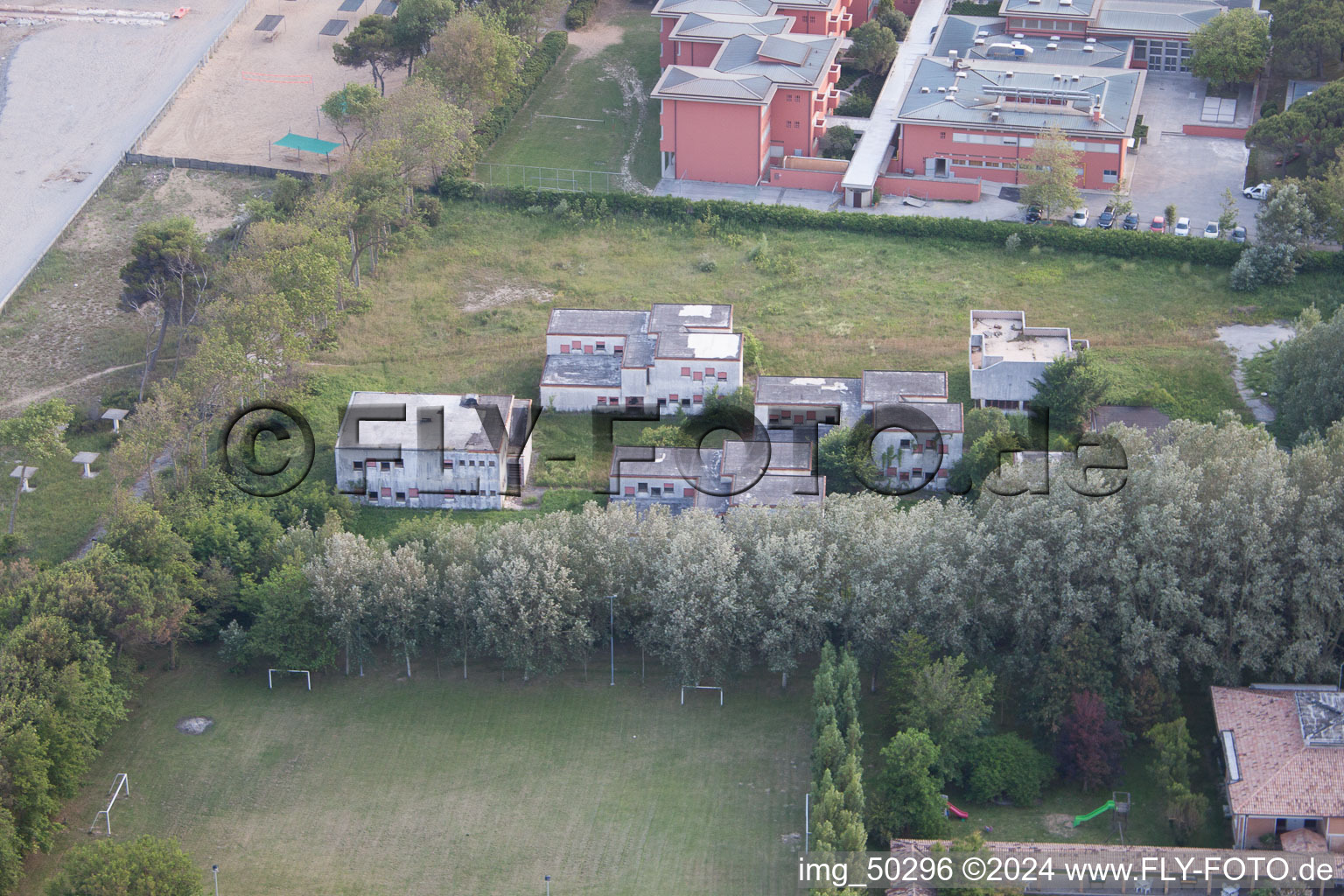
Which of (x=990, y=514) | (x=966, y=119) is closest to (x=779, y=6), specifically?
(x=966, y=119)

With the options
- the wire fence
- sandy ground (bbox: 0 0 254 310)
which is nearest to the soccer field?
sandy ground (bbox: 0 0 254 310)

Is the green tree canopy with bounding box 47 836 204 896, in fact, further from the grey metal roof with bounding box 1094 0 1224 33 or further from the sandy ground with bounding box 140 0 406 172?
the grey metal roof with bounding box 1094 0 1224 33

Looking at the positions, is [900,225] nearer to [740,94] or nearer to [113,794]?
[740,94]

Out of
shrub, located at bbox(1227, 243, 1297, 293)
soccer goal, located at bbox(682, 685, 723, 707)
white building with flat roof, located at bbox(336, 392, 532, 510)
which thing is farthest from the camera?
shrub, located at bbox(1227, 243, 1297, 293)

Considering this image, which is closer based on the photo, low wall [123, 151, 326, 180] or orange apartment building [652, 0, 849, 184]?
orange apartment building [652, 0, 849, 184]

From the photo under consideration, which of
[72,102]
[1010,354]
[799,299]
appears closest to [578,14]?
[72,102]

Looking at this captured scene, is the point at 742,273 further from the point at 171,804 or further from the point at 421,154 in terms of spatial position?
the point at 171,804

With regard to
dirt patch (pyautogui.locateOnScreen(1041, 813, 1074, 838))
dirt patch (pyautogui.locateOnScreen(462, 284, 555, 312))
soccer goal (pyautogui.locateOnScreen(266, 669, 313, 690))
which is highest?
dirt patch (pyautogui.locateOnScreen(462, 284, 555, 312))

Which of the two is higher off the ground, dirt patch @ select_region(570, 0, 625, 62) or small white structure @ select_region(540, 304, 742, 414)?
dirt patch @ select_region(570, 0, 625, 62)

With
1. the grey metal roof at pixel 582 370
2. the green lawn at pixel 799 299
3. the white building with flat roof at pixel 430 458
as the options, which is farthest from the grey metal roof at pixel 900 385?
the white building with flat roof at pixel 430 458
